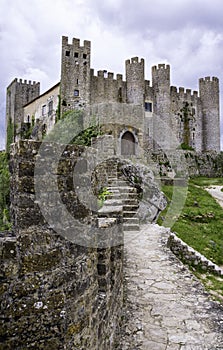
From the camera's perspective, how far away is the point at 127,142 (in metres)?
31.1

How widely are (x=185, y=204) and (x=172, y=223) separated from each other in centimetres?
395

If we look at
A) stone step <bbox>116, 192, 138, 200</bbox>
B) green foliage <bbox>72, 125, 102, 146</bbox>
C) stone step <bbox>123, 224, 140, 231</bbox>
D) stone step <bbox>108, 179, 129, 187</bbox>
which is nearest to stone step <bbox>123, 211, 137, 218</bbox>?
stone step <bbox>123, 224, 140, 231</bbox>

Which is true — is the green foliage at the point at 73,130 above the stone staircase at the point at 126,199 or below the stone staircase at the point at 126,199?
above

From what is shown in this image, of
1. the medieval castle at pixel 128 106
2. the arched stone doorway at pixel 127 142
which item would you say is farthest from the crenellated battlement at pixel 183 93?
the arched stone doorway at pixel 127 142

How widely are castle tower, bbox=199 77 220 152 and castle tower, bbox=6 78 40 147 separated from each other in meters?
24.9

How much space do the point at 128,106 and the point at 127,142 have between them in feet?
14.3

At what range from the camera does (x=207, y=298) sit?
19.3 feet

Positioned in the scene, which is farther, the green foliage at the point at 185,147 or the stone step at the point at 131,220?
the green foliage at the point at 185,147

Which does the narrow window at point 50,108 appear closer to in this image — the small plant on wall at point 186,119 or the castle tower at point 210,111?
the small plant on wall at point 186,119

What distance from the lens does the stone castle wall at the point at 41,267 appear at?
2312 millimetres

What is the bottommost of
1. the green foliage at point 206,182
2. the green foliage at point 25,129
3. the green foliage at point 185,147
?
the green foliage at point 206,182

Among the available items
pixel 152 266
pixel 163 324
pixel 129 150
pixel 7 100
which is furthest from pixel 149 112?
pixel 163 324

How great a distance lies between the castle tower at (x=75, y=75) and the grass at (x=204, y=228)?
57.2 feet

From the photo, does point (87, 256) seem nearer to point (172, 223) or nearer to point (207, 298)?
point (207, 298)
